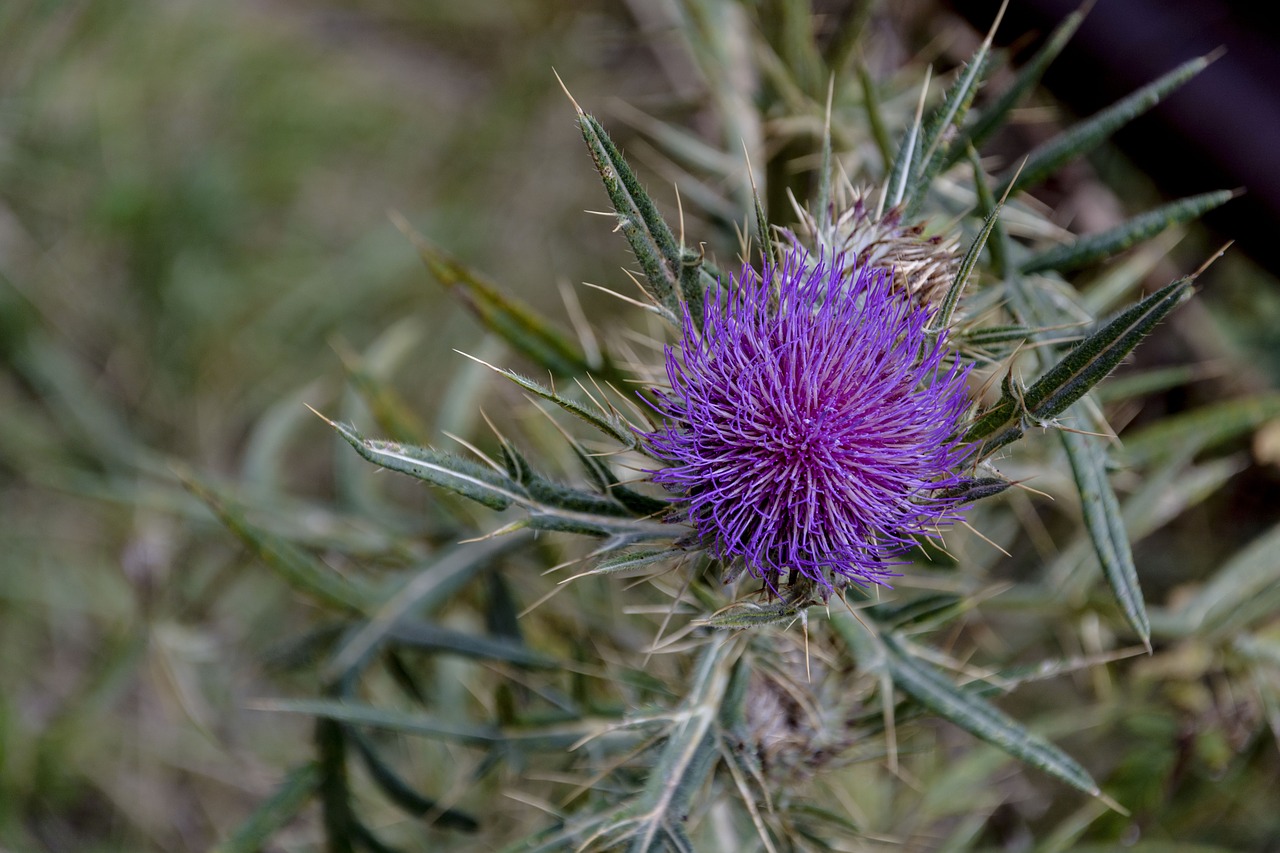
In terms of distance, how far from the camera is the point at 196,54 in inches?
170

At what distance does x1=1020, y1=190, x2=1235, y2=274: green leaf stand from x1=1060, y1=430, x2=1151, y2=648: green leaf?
11.3 inches

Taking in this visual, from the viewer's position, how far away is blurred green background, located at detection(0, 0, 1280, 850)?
115 inches

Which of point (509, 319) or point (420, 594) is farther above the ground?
point (509, 319)

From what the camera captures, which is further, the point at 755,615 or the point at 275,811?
the point at 275,811

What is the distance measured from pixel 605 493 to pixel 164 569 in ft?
6.16

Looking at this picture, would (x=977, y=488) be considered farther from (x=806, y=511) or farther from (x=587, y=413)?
(x=587, y=413)

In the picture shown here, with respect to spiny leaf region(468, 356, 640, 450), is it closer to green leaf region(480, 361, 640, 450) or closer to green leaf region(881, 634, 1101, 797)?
green leaf region(480, 361, 640, 450)

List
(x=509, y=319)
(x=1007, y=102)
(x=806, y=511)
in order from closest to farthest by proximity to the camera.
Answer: (x=806, y=511), (x=1007, y=102), (x=509, y=319)

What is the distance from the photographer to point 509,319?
1713 mm

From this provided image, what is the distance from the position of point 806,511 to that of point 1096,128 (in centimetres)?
76

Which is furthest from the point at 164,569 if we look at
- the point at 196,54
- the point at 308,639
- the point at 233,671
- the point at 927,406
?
the point at 196,54

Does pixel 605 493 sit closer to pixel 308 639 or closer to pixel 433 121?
pixel 308 639

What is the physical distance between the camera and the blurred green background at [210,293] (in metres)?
2.92

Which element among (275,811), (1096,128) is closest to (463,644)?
(275,811)
